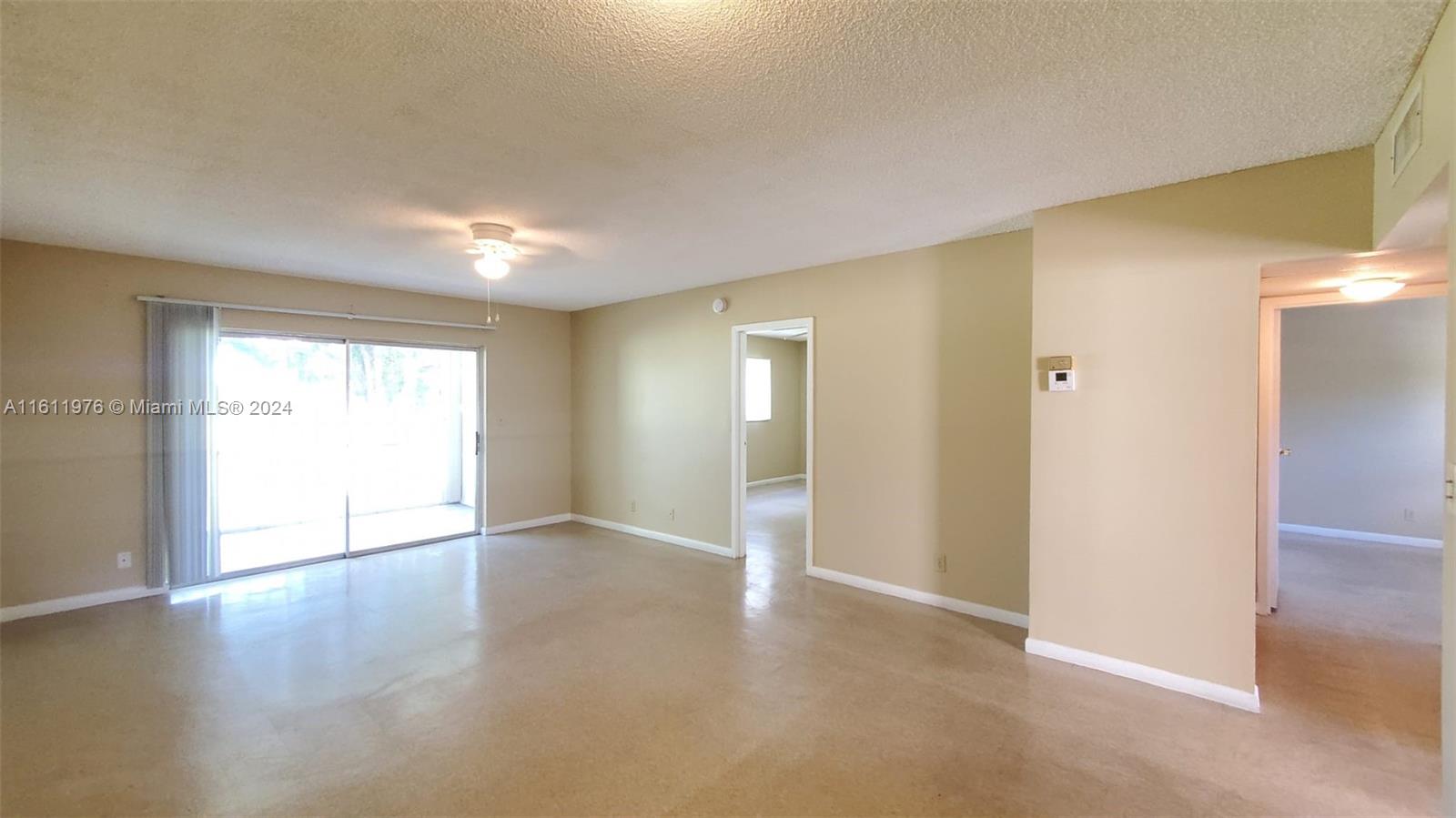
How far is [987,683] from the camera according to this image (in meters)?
2.84

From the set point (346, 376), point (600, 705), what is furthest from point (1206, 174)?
point (346, 376)

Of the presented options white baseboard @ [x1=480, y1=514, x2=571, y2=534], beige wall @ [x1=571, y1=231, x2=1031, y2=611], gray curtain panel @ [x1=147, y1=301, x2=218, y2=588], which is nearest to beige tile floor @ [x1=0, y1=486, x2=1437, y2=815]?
gray curtain panel @ [x1=147, y1=301, x2=218, y2=588]

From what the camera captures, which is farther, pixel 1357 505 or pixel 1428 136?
pixel 1357 505

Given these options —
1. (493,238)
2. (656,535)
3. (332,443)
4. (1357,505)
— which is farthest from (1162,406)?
(332,443)

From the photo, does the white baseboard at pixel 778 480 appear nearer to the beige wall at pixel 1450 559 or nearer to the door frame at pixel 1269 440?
the door frame at pixel 1269 440

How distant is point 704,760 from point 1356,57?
10.6ft

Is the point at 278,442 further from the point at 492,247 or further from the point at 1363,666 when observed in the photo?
the point at 1363,666

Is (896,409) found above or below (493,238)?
below

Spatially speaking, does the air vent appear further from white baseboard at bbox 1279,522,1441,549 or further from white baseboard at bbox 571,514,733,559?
white baseboard at bbox 1279,522,1441,549

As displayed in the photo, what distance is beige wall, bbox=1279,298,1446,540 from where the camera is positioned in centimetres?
546

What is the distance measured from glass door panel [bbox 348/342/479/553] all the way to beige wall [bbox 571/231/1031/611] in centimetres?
233

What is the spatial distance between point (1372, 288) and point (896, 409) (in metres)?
2.67

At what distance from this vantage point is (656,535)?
593 cm

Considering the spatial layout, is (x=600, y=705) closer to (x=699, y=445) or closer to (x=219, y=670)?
(x=219, y=670)
